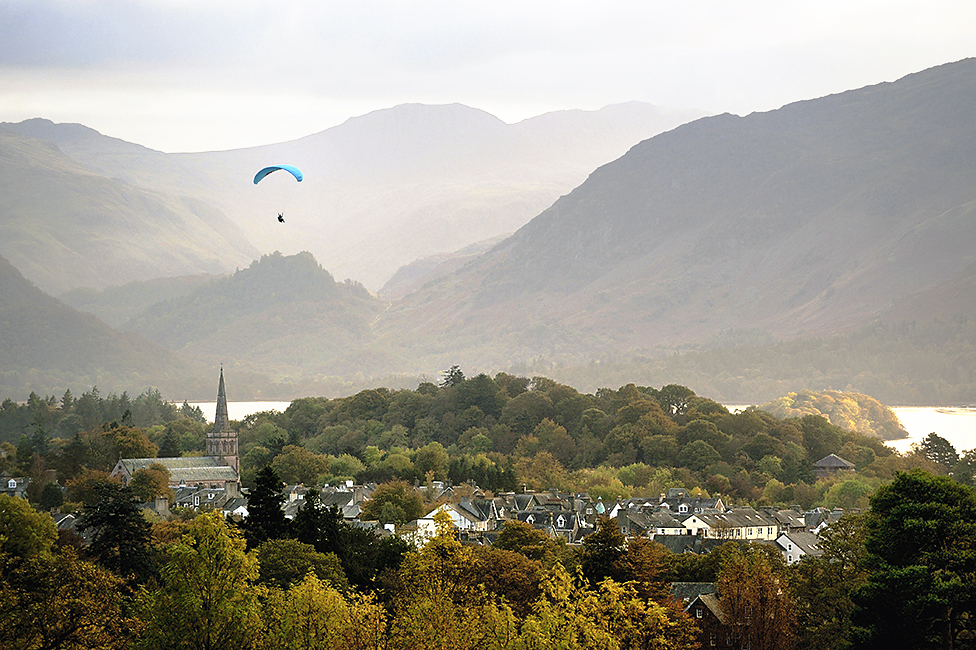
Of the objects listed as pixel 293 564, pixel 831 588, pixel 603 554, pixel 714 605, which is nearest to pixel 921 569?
pixel 831 588

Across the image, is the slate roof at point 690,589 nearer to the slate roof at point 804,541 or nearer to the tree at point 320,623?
the tree at point 320,623

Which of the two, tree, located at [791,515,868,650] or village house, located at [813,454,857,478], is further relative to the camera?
village house, located at [813,454,857,478]

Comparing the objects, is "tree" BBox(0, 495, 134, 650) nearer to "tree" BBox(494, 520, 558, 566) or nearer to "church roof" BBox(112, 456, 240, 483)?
"tree" BBox(494, 520, 558, 566)

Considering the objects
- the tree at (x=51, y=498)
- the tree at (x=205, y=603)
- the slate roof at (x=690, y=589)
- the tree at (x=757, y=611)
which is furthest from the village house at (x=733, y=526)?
the tree at (x=205, y=603)

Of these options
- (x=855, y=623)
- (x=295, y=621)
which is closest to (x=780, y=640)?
(x=855, y=623)

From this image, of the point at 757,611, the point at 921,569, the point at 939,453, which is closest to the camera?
the point at 921,569

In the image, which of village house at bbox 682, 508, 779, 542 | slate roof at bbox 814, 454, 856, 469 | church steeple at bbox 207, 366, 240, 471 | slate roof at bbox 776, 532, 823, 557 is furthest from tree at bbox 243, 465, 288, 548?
slate roof at bbox 814, 454, 856, 469

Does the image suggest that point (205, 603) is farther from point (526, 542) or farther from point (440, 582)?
point (526, 542)
